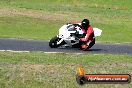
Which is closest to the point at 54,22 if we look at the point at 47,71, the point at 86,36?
the point at 86,36

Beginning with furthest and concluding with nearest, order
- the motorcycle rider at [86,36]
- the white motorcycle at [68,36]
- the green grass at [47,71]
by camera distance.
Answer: the motorcycle rider at [86,36] → the white motorcycle at [68,36] → the green grass at [47,71]

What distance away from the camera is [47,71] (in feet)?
45.9

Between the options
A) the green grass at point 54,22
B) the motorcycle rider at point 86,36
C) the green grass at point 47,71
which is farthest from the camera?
the green grass at point 54,22

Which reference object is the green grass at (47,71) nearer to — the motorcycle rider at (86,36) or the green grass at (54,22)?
the motorcycle rider at (86,36)

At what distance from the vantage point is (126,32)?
127ft

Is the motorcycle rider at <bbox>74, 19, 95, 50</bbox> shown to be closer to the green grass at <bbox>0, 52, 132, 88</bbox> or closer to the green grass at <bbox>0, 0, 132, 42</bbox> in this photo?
the green grass at <bbox>0, 0, 132, 42</bbox>

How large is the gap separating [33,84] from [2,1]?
148 ft

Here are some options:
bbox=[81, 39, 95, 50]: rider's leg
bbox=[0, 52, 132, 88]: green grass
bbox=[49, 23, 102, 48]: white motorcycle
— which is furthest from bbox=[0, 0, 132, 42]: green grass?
bbox=[0, 52, 132, 88]: green grass

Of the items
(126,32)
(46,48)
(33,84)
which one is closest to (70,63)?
(33,84)

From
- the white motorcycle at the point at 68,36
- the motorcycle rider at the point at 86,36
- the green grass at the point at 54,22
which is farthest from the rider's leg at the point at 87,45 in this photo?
the green grass at the point at 54,22

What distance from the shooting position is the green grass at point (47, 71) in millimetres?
13078

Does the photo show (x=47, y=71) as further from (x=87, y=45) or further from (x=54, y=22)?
(x=54, y=22)

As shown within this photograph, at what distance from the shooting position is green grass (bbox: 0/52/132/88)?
13.1m

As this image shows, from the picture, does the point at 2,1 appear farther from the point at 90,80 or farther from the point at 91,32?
the point at 90,80
